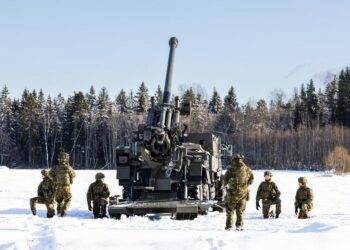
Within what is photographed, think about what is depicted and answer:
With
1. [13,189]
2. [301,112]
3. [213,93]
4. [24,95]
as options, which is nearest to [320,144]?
[301,112]

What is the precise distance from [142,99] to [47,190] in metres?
68.7

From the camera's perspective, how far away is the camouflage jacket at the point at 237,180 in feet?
40.1

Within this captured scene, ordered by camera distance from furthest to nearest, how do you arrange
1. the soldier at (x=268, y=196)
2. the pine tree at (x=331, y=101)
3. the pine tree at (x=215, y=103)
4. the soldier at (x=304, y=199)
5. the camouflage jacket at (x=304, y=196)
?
the pine tree at (x=215, y=103), the pine tree at (x=331, y=101), the soldier at (x=268, y=196), the camouflage jacket at (x=304, y=196), the soldier at (x=304, y=199)

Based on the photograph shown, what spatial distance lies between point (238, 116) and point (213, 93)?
9.29 m

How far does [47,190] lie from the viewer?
1514 cm

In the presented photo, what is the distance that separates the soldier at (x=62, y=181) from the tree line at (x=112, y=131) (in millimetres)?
55107

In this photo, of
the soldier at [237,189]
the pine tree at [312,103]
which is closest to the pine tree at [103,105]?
the pine tree at [312,103]

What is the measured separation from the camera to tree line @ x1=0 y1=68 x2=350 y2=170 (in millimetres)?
72875

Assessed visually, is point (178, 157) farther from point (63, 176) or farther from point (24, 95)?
point (24, 95)

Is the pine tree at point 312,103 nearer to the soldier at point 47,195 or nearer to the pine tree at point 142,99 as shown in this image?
the pine tree at point 142,99

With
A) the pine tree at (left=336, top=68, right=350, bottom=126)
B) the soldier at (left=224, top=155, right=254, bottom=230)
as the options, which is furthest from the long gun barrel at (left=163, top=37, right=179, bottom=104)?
the pine tree at (left=336, top=68, right=350, bottom=126)

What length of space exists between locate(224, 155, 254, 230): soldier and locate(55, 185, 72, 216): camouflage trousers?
427cm

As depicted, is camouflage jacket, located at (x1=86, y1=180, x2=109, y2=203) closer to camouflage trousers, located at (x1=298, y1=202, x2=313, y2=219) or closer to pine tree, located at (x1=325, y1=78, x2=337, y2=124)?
camouflage trousers, located at (x1=298, y1=202, x2=313, y2=219)

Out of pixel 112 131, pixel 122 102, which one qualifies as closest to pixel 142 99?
pixel 122 102
